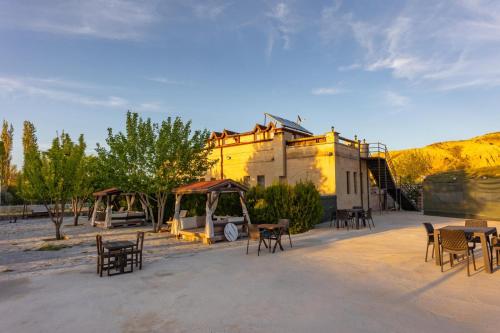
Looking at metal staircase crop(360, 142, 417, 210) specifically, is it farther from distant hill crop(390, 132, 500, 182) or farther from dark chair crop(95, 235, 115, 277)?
distant hill crop(390, 132, 500, 182)

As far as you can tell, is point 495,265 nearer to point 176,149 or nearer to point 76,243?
point 176,149

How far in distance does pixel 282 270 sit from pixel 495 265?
5.70m

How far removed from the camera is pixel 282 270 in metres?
8.40

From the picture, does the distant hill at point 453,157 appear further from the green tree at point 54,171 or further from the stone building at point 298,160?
the green tree at point 54,171

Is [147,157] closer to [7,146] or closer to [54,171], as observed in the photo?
[54,171]

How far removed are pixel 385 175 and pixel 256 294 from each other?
941 inches

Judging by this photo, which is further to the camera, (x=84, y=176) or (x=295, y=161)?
(x=295, y=161)

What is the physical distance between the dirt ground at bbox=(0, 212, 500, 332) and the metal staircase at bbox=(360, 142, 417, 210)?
16130 millimetres

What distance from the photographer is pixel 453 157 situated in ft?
245

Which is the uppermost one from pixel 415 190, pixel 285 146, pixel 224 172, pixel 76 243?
pixel 285 146

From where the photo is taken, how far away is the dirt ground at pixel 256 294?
502 cm

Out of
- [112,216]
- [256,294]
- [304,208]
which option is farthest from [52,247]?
[304,208]

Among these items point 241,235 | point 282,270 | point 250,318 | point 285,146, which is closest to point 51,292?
point 250,318

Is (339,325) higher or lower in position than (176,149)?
lower
